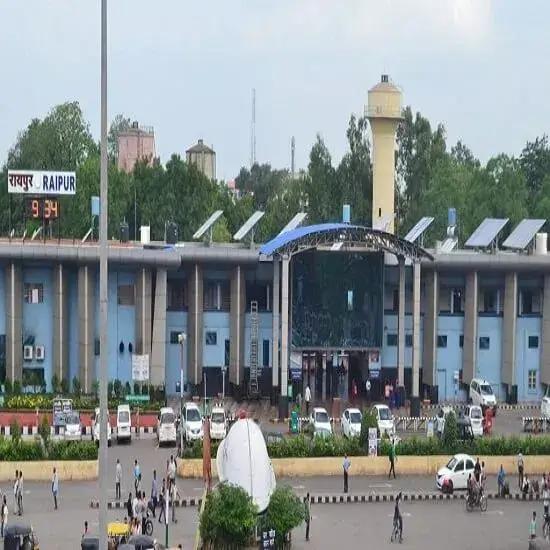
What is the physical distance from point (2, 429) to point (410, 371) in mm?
18525

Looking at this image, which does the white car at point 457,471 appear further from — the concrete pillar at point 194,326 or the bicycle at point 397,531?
the concrete pillar at point 194,326

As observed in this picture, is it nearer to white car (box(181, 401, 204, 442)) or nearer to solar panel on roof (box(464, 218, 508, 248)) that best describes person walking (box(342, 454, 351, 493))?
white car (box(181, 401, 204, 442))

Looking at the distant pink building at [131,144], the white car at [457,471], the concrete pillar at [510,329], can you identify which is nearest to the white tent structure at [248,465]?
the white car at [457,471]

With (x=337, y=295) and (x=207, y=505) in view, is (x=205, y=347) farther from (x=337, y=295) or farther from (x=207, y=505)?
(x=207, y=505)

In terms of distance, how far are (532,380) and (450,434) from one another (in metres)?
18.0

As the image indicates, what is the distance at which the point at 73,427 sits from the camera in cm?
4906

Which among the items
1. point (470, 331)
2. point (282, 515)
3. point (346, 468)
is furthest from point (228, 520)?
point (470, 331)

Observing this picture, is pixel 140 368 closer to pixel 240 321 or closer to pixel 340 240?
pixel 240 321

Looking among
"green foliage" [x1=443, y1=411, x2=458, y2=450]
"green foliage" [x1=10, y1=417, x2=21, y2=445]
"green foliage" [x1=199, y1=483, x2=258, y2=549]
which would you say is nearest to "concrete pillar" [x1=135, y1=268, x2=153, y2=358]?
"green foliage" [x1=10, y1=417, x2=21, y2=445]

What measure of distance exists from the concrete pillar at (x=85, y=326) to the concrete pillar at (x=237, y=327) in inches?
235

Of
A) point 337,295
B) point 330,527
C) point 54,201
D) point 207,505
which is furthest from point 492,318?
point 207,505

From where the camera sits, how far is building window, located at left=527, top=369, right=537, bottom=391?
6262cm

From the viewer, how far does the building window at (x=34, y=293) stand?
59.0 meters

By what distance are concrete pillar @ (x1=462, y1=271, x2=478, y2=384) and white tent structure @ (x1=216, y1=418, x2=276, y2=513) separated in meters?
26.2
